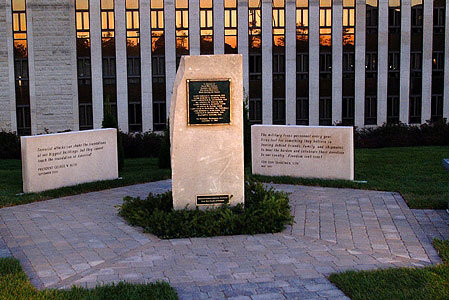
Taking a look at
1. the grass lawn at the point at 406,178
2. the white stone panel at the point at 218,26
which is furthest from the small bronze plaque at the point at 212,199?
the white stone panel at the point at 218,26

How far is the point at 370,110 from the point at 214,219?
2449 cm

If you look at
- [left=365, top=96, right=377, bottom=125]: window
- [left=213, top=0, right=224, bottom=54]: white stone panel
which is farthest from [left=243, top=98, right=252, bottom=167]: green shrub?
[left=365, top=96, right=377, bottom=125]: window

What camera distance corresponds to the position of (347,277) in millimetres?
6926

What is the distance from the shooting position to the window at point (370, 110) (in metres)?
32.3

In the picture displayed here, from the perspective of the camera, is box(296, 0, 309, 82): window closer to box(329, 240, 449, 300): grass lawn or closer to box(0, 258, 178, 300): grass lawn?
box(329, 240, 449, 300): grass lawn

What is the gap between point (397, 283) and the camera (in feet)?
22.1

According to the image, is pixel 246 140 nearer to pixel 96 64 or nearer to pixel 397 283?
pixel 397 283

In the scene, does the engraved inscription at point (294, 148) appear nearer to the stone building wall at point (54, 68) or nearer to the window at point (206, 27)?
the window at point (206, 27)

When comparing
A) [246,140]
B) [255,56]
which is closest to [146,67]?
[255,56]

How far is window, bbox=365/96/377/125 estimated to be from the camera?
32.3 m

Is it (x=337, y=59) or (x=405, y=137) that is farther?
(x=337, y=59)

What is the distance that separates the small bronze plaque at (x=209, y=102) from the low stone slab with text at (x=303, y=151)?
457cm

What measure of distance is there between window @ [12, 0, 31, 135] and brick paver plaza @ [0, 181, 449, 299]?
68.8 feet

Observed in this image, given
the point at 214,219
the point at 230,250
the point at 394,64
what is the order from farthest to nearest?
the point at 394,64
the point at 214,219
the point at 230,250
